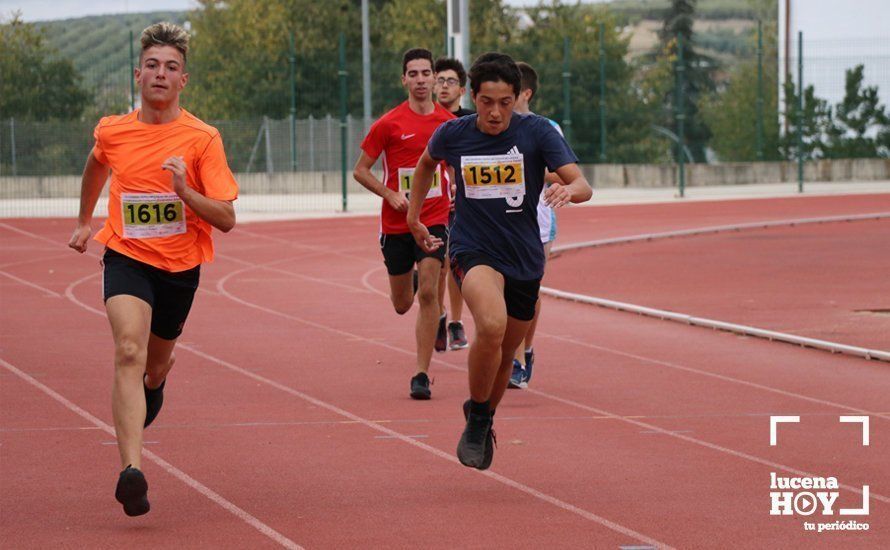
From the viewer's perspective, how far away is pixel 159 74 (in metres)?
6.59

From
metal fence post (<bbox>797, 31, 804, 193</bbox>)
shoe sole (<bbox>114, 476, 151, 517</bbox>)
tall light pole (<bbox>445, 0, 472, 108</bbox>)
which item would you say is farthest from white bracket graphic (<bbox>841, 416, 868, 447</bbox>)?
metal fence post (<bbox>797, 31, 804, 193</bbox>)

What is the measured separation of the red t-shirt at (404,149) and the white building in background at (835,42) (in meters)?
28.3

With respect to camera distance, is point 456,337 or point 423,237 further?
point 456,337

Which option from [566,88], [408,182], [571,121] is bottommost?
[408,182]

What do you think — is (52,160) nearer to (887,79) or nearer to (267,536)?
(887,79)

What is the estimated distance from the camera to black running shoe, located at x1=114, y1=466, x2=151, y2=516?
5.98 metres

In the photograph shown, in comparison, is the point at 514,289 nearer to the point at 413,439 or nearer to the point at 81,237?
the point at 413,439

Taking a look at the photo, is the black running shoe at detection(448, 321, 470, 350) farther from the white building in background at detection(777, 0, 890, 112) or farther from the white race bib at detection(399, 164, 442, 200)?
the white building in background at detection(777, 0, 890, 112)

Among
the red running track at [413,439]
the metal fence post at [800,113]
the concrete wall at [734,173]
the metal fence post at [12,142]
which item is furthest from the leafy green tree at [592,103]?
the red running track at [413,439]

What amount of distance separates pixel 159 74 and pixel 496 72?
4.88 ft

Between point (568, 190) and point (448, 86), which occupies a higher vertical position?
point (448, 86)

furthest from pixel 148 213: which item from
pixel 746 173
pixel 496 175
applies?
pixel 746 173

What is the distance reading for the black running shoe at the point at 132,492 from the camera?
235 inches

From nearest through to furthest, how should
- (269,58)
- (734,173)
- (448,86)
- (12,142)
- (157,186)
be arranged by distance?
(157,186) < (448,86) < (12,142) < (269,58) < (734,173)
